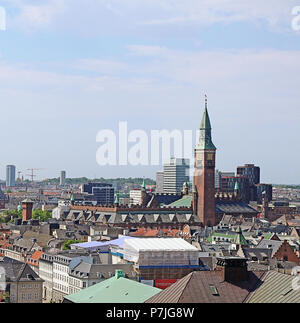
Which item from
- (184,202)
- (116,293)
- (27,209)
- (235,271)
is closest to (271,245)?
(116,293)

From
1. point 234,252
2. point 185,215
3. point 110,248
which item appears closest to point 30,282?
point 110,248

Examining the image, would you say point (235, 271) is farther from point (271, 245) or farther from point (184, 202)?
point (184, 202)

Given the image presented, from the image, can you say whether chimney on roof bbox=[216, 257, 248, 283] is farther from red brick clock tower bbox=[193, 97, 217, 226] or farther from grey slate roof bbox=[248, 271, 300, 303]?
red brick clock tower bbox=[193, 97, 217, 226]

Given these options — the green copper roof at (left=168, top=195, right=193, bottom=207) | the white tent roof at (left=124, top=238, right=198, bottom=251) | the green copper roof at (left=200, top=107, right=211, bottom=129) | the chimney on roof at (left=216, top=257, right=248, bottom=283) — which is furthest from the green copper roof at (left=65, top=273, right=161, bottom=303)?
the green copper roof at (left=168, top=195, right=193, bottom=207)
